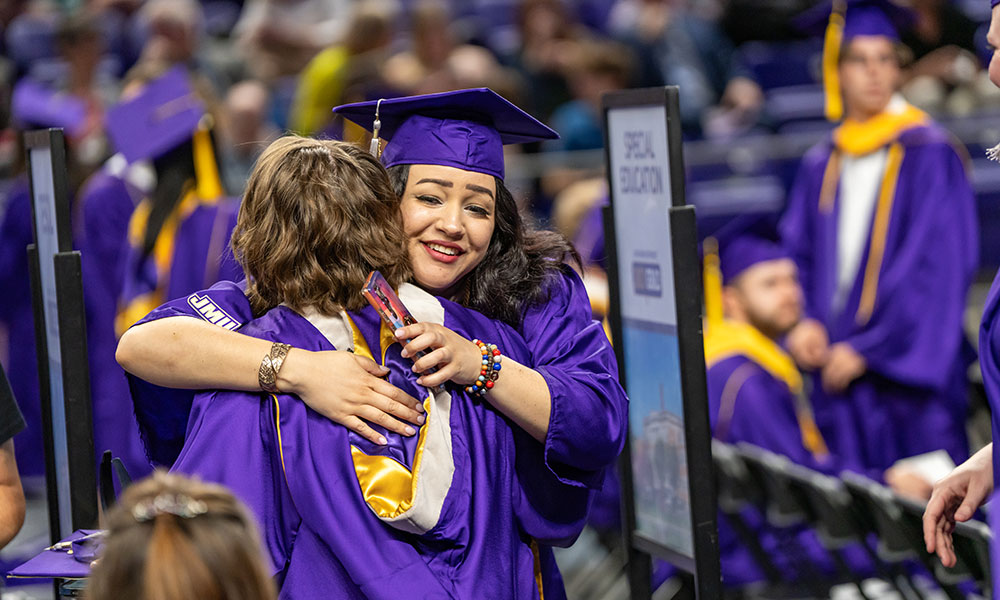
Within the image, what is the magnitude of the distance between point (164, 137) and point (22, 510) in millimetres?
3199

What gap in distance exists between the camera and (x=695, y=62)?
31.1ft

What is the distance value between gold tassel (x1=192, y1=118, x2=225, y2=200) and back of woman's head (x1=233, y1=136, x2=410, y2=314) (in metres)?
3.37

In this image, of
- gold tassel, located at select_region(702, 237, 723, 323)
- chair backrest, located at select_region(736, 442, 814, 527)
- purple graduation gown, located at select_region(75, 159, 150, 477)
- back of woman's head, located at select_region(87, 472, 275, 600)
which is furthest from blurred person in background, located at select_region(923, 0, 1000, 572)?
purple graduation gown, located at select_region(75, 159, 150, 477)

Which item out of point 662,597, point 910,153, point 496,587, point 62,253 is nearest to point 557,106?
point 910,153

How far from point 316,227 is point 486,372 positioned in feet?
1.31

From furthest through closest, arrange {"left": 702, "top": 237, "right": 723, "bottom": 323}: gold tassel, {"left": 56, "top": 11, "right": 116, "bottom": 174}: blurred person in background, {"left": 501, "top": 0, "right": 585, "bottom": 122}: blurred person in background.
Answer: {"left": 501, "top": 0, "right": 585, "bottom": 122}: blurred person in background < {"left": 56, "top": 11, "right": 116, "bottom": 174}: blurred person in background < {"left": 702, "top": 237, "right": 723, "bottom": 323}: gold tassel

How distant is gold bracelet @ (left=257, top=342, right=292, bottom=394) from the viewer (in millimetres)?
2328

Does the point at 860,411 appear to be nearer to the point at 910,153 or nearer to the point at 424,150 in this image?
the point at 910,153

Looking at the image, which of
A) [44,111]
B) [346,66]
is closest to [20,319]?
[44,111]

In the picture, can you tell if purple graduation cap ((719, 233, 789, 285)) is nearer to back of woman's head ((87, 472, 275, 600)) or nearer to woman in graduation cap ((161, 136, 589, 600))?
woman in graduation cap ((161, 136, 589, 600))

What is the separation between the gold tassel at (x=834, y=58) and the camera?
581 cm

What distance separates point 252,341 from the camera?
2367mm

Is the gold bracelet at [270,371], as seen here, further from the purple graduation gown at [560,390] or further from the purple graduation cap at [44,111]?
the purple graduation cap at [44,111]

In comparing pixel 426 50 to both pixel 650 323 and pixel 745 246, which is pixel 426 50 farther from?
pixel 650 323
